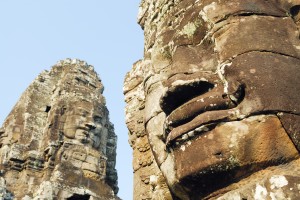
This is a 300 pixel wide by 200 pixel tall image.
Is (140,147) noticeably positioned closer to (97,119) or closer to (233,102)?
(233,102)

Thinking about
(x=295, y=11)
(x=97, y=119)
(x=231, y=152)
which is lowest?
(x=231, y=152)

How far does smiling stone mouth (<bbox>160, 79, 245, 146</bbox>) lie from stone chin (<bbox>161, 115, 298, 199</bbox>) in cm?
4

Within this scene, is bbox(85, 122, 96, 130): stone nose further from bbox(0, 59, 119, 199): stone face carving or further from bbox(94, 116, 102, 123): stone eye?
bbox(94, 116, 102, 123): stone eye

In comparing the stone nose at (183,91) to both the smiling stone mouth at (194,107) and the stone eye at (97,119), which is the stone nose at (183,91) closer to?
the smiling stone mouth at (194,107)

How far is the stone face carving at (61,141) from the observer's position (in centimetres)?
1041

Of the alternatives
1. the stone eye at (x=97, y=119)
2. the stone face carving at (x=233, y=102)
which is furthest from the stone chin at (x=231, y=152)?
the stone eye at (x=97, y=119)

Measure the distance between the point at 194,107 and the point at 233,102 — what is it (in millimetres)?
222

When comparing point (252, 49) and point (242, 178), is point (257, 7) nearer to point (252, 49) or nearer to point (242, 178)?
point (252, 49)

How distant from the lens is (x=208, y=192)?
2.52 metres

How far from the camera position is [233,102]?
8.04 ft

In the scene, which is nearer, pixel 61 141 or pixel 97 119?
pixel 61 141

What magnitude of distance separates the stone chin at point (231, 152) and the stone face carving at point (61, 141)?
25.6ft

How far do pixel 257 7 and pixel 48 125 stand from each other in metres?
10.8

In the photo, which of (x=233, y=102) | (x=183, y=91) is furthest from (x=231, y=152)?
(x=183, y=91)
